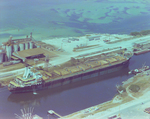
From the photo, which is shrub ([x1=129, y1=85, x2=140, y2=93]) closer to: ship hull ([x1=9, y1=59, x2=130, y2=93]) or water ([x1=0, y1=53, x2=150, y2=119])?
water ([x1=0, y1=53, x2=150, y2=119])

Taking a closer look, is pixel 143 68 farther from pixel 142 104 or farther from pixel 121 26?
pixel 121 26

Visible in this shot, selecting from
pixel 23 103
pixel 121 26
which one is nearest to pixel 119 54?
pixel 23 103

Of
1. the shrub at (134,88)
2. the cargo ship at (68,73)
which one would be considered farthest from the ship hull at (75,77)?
the shrub at (134,88)

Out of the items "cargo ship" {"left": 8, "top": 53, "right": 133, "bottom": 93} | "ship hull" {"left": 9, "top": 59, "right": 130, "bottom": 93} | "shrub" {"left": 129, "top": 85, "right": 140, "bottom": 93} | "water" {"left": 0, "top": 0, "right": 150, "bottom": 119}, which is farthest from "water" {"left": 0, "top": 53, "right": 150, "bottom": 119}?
"shrub" {"left": 129, "top": 85, "right": 140, "bottom": 93}

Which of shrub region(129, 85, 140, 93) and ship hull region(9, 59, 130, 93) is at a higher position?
ship hull region(9, 59, 130, 93)

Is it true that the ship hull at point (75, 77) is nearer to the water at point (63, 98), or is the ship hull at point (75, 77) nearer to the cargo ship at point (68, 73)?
the cargo ship at point (68, 73)

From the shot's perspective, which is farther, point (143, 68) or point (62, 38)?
point (62, 38)
